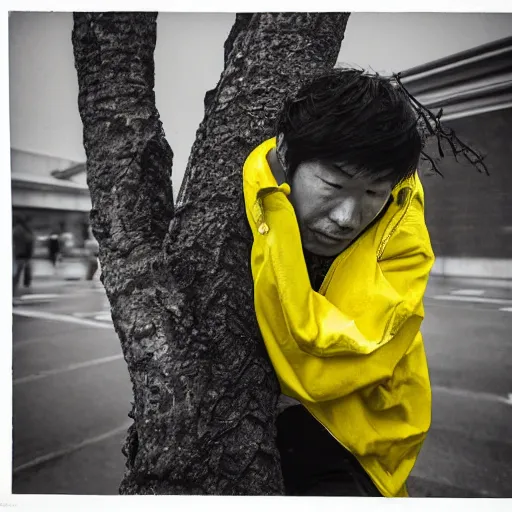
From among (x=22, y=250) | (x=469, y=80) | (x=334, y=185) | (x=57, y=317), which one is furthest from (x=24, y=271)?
(x=469, y=80)

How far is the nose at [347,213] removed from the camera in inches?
56.7

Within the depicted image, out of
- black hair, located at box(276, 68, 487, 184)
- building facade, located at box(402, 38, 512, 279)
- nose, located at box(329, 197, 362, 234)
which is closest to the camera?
black hair, located at box(276, 68, 487, 184)

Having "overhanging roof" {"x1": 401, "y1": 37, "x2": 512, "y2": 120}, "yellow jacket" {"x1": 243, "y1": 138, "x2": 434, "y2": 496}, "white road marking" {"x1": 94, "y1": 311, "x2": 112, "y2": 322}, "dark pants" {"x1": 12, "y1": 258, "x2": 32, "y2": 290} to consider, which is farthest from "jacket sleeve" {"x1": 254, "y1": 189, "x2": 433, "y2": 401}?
"dark pants" {"x1": 12, "y1": 258, "x2": 32, "y2": 290}

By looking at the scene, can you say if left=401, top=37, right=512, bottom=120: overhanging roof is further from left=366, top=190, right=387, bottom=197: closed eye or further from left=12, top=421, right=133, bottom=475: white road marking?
left=12, top=421, right=133, bottom=475: white road marking

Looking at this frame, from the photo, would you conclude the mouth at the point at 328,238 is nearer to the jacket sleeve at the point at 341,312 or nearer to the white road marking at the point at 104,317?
the jacket sleeve at the point at 341,312

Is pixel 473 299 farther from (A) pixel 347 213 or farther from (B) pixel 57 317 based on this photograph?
(B) pixel 57 317

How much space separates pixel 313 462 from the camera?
1592 mm

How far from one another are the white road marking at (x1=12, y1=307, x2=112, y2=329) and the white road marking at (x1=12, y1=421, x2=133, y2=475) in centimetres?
31

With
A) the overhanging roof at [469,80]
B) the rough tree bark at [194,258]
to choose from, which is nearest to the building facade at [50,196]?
the rough tree bark at [194,258]

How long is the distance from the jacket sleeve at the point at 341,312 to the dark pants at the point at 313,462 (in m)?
0.11

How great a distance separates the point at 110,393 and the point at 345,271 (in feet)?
2.66

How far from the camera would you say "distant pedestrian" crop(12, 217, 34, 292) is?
1.71 metres

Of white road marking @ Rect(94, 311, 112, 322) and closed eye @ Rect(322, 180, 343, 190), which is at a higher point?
closed eye @ Rect(322, 180, 343, 190)

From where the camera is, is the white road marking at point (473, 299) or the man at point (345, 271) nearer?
the man at point (345, 271)
